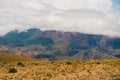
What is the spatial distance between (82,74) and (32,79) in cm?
830

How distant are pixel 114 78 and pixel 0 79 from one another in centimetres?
1765

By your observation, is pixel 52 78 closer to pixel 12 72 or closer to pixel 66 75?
pixel 66 75

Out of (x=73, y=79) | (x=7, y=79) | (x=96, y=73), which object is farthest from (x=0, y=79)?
(x=96, y=73)

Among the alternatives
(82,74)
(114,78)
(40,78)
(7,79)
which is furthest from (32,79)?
(114,78)

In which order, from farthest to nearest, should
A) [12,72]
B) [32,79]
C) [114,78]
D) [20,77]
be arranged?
[12,72] < [20,77] < [32,79] < [114,78]

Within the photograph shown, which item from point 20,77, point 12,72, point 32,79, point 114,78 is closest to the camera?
point 114,78

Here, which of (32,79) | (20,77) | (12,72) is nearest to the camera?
(32,79)

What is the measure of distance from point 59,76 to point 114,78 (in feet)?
30.6

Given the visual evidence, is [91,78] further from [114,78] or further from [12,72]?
[12,72]

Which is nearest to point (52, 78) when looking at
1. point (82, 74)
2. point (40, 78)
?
point (40, 78)

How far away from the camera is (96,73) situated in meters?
45.8

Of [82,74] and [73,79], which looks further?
[82,74]

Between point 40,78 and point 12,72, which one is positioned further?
point 12,72

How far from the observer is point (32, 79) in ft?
139
